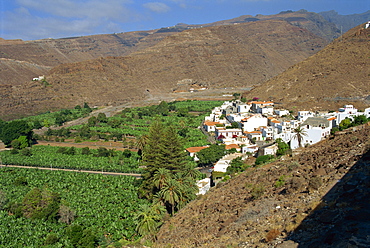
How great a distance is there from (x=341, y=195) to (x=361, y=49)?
6430 centimetres

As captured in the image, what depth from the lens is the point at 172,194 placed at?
23438mm

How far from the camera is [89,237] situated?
22.4 m

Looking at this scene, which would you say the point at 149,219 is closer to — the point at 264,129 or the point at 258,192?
the point at 258,192

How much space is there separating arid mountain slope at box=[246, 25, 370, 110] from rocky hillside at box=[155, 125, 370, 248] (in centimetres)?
4063

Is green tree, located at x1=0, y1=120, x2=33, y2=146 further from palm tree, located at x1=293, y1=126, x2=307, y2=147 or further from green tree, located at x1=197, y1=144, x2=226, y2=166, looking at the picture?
palm tree, located at x1=293, y1=126, x2=307, y2=147

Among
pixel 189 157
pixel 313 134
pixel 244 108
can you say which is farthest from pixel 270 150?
pixel 244 108

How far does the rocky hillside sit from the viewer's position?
9.38 m

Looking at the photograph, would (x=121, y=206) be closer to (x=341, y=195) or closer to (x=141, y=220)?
(x=141, y=220)

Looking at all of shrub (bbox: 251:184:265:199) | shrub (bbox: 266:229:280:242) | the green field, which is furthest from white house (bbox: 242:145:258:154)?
shrub (bbox: 266:229:280:242)

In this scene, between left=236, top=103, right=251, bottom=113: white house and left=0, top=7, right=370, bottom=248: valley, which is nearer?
left=0, top=7, right=370, bottom=248: valley

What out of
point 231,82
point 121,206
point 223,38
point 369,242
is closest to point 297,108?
point 121,206

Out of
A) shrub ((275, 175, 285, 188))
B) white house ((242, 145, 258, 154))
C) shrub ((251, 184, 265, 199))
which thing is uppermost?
shrub ((275, 175, 285, 188))

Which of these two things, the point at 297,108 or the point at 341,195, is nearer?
the point at 341,195

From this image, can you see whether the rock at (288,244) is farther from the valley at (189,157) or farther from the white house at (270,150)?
the white house at (270,150)
